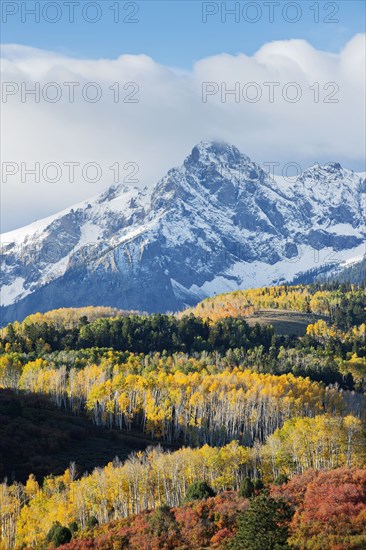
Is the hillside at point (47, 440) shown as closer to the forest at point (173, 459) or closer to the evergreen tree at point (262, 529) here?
the forest at point (173, 459)

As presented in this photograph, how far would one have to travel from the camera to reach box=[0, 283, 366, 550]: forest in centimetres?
7456

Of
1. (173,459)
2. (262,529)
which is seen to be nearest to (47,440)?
(173,459)

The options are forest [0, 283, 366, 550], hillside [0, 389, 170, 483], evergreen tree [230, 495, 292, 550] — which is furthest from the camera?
hillside [0, 389, 170, 483]

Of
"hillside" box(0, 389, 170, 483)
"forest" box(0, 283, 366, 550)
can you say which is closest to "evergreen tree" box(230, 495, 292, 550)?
"forest" box(0, 283, 366, 550)

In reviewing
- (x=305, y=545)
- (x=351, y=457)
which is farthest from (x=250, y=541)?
(x=351, y=457)

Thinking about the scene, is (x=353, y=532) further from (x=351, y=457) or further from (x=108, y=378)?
(x=108, y=378)

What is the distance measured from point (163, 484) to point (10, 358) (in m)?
95.9

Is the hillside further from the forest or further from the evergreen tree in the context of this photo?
the evergreen tree

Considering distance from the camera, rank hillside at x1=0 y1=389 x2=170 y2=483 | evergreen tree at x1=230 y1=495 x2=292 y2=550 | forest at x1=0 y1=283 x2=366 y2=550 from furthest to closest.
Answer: hillside at x1=0 y1=389 x2=170 y2=483 < forest at x1=0 y1=283 x2=366 y2=550 < evergreen tree at x1=230 y1=495 x2=292 y2=550

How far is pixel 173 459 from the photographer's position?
105 meters

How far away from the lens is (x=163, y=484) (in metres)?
101

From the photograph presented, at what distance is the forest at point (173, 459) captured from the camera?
74.6 metres

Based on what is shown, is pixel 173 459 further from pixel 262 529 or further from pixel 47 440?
pixel 262 529

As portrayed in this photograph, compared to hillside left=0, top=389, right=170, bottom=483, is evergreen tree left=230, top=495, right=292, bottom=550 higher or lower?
higher
